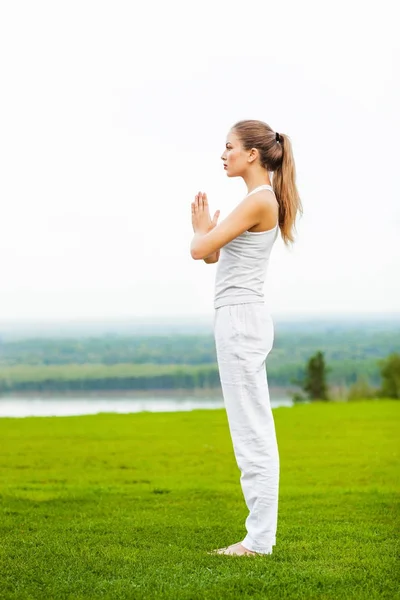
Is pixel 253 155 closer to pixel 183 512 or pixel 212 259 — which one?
pixel 212 259

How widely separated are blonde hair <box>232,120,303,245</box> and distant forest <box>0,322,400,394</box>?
11.0 m

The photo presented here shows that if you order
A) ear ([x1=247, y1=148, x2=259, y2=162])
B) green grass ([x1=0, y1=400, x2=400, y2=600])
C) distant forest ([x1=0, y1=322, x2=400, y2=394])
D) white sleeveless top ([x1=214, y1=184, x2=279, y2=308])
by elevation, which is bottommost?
green grass ([x1=0, y1=400, x2=400, y2=600])

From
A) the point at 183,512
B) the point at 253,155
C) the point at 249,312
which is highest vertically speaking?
the point at 253,155

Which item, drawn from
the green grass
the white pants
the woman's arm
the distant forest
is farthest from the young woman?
the distant forest

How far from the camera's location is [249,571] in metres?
3.83

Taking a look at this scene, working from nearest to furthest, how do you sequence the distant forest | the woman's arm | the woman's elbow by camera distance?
1. the woman's elbow
2. the woman's arm
3. the distant forest

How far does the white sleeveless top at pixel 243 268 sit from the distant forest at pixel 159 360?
11.1 metres

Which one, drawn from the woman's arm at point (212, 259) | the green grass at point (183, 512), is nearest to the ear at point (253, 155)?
the woman's arm at point (212, 259)

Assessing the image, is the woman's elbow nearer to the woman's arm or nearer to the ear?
the woman's arm

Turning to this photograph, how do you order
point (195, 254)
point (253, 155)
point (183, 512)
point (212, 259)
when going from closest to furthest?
1. point (195, 254)
2. point (253, 155)
3. point (212, 259)
4. point (183, 512)

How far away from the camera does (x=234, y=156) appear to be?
13.6 ft

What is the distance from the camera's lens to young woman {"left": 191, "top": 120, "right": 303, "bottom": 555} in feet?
13.2

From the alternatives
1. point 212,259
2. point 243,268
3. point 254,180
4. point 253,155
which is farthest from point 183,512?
point 253,155

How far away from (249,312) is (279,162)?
2.66 feet
